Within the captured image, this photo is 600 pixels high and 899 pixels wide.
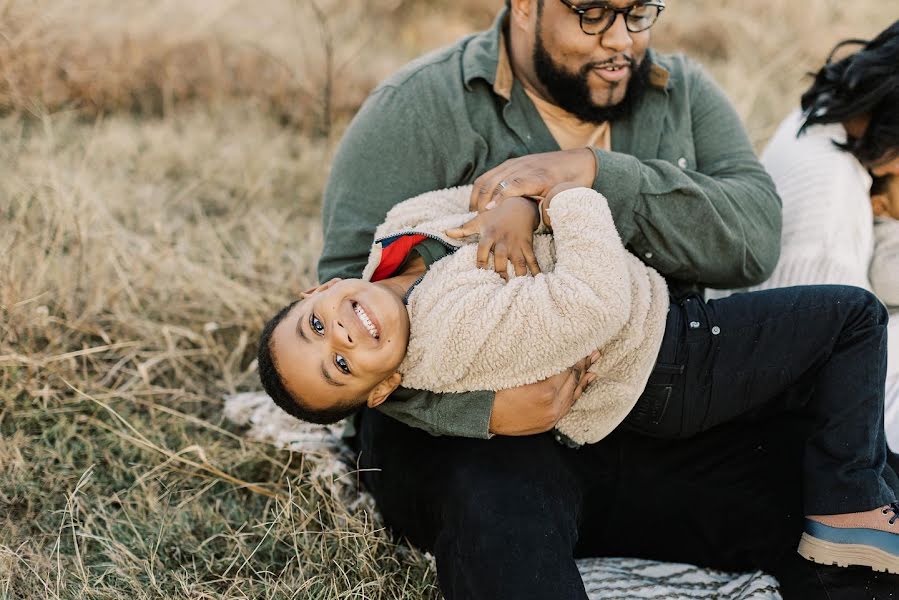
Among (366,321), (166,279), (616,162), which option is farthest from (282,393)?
(166,279)

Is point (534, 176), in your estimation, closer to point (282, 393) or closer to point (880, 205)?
point (282, 393)

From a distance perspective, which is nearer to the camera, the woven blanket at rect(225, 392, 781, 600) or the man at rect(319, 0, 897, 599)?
the man at rect(319, 0, 897, 599)

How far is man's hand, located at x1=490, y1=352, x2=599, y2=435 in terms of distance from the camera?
7.22 feet

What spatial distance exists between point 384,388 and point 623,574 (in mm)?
968

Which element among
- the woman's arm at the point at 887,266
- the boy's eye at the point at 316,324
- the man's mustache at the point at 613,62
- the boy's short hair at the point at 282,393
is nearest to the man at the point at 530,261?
the man's mustache at the point at 613,62

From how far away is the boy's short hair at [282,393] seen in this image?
7.43 feet

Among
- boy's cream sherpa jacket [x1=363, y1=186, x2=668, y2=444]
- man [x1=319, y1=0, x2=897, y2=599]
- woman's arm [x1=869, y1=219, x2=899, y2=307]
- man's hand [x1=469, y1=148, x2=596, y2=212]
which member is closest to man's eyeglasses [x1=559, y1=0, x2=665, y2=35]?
man [x1=319, y1=0, x2=897, y2=599]

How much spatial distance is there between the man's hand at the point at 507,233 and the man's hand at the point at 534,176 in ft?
0.20

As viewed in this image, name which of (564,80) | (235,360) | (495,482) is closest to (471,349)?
(495,482)

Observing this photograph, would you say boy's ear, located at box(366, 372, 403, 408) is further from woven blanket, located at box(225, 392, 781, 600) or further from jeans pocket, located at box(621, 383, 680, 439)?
jeans pocket, located at box(621, 383, 680, 439)

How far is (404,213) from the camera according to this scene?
253 cm

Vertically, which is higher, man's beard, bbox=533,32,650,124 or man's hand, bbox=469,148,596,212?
man's beard, bbox=533,32,650,124

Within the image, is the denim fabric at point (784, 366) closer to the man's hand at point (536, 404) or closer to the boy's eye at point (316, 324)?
the man's hand at point (536, 404)

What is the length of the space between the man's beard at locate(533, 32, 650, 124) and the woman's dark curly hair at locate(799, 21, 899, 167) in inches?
25.6
